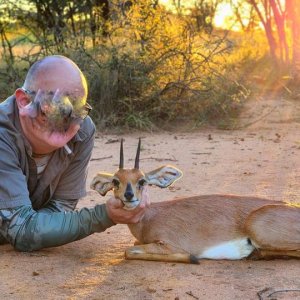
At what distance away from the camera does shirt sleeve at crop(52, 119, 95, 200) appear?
5.22 m

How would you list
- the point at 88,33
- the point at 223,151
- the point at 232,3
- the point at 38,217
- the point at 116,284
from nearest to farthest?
the point at 116,284, the point at 38,217, the point at 223,151, the point at 88,33, the point at 232,3

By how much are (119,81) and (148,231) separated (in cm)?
805

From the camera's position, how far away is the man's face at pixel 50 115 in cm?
454

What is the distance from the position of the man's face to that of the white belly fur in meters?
1.43

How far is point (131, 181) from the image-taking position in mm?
4609

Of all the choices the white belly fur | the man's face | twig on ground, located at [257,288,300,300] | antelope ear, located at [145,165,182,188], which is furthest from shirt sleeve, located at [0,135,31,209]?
twig on ground, located at [257,288,300,300]

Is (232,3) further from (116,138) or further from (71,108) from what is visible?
(71,108)

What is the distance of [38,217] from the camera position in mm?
4562

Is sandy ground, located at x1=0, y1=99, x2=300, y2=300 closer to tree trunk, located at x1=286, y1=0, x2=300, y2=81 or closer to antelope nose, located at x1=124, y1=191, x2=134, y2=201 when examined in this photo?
antelope nose, located at x1=124, y1=191, x2=134, y2=201

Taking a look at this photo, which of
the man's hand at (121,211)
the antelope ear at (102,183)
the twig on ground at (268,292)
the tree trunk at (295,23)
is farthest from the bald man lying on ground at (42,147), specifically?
the tree trunk at (295,23)

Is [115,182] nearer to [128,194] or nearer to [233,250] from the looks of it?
[128,194]

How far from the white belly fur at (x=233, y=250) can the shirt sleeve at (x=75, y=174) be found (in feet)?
4.24

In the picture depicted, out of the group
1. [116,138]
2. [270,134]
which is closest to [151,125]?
[116,138]

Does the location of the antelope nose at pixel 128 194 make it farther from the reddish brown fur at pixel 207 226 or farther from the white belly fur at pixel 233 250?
the white belly fur at pixel 233 250
